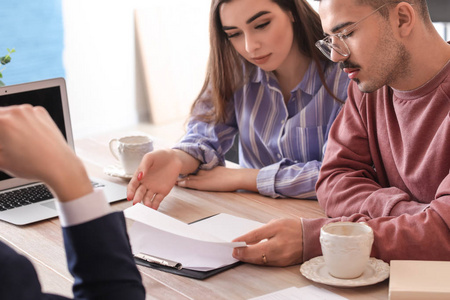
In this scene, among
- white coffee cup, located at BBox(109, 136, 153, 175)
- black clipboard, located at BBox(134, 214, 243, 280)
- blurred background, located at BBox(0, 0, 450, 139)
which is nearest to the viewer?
black clipboard, located at BBox(134, 214, 243, 280)

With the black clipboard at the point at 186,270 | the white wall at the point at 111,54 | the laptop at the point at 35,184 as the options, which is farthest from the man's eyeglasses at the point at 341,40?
the white wall at the point at 111,54

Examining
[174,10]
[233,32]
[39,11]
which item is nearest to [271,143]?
[233,32]

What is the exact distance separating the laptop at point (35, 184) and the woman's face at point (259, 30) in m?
0.51

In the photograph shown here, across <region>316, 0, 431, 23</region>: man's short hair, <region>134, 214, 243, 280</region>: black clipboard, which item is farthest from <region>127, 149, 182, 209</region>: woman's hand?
<region>316, 0, 431, 23</region>: man's short hair

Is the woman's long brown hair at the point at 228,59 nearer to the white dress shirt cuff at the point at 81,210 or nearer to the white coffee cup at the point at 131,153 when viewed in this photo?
the white coffee cup at the point at 131,153

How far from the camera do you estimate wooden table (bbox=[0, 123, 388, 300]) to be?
1168 mm

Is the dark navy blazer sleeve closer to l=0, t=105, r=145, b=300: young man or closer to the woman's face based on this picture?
l=0, t=105, r=145, b=300: young man

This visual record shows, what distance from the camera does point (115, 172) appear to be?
1.87 metres

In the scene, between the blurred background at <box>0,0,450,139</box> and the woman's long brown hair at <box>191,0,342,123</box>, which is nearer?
the woman's long brown hair at <box>191,0,342,123</box>

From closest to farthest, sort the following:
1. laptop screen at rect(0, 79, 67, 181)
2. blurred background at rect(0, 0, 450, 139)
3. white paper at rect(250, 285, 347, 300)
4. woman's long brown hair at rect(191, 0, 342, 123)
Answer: white paper at rect(250, 285, 347, 300), laptop screen at rect(0, 79, 67, 181), woman's long brown hair at rect(191, 0, 342, 123), blurred background at rect(0, 0, 450, 139)

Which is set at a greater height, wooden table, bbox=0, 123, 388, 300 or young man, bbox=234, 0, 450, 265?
young man, bbox=234, 0, 450, 265

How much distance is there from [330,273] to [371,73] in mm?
498

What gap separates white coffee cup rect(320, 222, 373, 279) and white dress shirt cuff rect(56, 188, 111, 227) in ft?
1.58

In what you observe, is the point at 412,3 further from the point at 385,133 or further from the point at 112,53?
the point at 112,53
